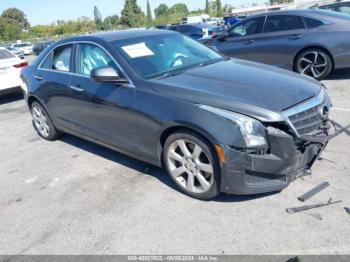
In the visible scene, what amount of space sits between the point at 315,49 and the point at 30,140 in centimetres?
583

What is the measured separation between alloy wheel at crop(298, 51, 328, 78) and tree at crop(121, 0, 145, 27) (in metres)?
64.6

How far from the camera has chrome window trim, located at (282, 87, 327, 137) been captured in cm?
322

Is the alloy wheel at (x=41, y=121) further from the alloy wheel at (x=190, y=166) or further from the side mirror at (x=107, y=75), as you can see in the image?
the alloy wheel at (x=190, y=166)

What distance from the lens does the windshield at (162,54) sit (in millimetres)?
4180

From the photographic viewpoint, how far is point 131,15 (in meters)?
69.9

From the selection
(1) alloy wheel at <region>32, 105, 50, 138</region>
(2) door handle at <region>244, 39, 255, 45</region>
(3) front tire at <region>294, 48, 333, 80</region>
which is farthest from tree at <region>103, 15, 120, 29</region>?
(1) alloy wheel at <region>32, 105, 50, 138</region>

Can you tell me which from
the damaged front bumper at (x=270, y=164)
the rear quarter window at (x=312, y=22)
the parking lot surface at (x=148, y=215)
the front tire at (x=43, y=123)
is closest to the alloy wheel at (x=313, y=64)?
the rear quarter window at (x=312, y=22)

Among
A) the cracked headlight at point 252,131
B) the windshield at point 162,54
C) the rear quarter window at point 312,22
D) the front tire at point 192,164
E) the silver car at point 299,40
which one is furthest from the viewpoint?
the rear quarter window at point 312,22

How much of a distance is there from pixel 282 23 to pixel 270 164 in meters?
5.84

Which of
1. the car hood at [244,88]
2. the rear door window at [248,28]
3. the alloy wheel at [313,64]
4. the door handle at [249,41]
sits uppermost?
the rear door window at [248,28]

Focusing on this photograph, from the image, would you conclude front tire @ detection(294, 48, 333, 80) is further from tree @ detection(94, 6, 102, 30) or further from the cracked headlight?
tree @ detection(94, 6, 102, 30)

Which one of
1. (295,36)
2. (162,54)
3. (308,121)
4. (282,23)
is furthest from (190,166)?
(282,23)

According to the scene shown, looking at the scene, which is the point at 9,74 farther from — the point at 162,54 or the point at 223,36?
the point at 162,54

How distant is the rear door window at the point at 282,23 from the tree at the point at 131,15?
2509 inches
